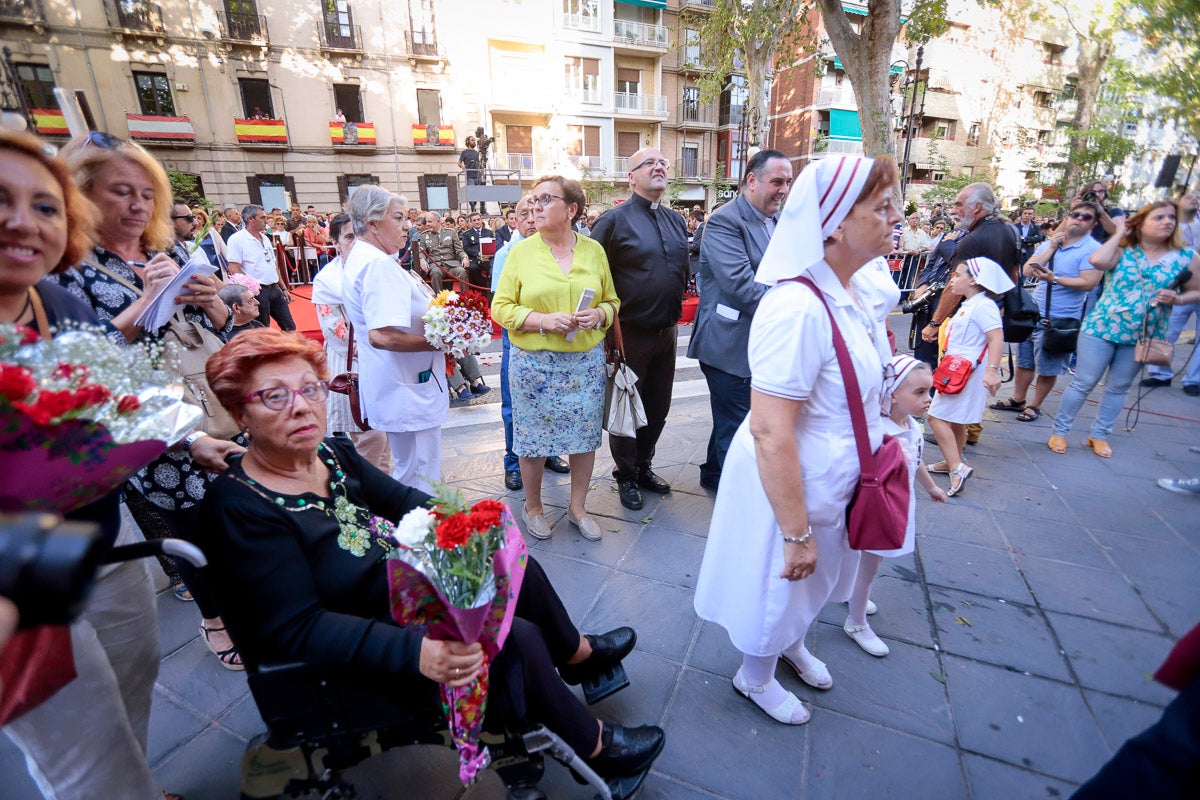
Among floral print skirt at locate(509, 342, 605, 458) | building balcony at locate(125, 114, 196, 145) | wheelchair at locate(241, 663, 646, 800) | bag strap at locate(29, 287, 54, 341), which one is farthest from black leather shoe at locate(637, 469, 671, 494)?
building balcony at locate(125, 114, 196, 145)

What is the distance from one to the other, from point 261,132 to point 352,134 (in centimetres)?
347

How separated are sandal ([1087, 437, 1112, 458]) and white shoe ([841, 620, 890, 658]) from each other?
11.6ft

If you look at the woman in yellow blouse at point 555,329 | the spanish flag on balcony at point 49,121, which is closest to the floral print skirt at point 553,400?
the woman in yellow blouse at point 555,329

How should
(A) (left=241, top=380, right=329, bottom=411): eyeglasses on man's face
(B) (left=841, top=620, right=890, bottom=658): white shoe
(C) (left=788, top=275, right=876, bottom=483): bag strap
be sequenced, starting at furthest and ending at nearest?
1. (B) (left=841, top=620, right=890, bottom=658): white shoe
2. (C) (left=788, top=275, right=876, bottom=483): bag strap
3. (A) (left=241, top=380, right=329, bottom=411): eyeglasses on man's face

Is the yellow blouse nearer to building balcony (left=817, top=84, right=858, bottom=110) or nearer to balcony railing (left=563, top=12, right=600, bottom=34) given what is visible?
balcony railing (left=563, top=12, right=600, bottom=34)

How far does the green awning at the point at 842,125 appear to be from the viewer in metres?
29.6

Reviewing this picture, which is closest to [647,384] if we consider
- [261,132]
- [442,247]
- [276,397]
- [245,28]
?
[276,397]

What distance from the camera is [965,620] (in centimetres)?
262

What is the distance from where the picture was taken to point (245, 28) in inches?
877

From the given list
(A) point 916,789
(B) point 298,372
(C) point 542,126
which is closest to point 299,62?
(C) point 542,126

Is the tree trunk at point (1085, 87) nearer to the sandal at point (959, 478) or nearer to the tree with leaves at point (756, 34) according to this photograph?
the tree with leaves at point (756, 34)

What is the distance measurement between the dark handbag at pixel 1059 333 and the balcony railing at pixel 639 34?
101 feet

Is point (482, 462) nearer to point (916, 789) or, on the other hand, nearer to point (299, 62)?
point (916, 789)

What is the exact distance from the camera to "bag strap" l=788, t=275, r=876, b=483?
5.53 ft
